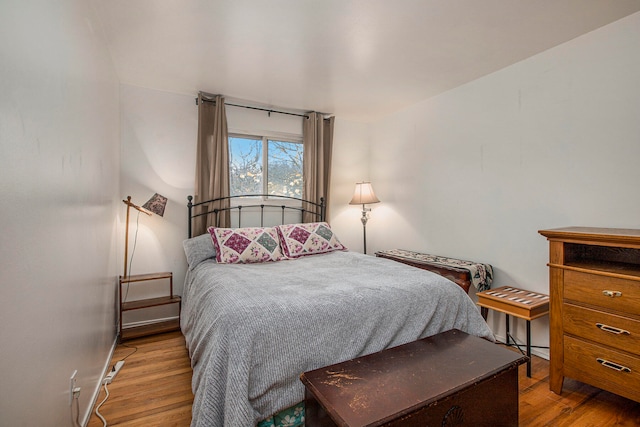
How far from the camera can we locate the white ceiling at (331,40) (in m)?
1.85

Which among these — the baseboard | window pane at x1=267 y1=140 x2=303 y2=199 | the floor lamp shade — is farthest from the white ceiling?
the baseboard

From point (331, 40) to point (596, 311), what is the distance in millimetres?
2432

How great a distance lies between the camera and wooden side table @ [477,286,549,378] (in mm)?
2108

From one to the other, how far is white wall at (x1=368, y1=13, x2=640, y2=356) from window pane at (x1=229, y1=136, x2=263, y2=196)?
181 cm

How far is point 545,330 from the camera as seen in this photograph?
2.39 m

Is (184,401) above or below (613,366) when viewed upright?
below

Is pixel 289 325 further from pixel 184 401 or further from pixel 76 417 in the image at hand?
pixel 76 417

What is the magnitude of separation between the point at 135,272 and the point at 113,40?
2.04 metres

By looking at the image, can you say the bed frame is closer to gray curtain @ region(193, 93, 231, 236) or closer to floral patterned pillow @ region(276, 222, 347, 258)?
gray curtain @ region(193, 93, 231, 236)

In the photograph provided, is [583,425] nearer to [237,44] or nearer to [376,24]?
[376,24]

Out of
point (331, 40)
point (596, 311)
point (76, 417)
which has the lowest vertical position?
point (76, 417)

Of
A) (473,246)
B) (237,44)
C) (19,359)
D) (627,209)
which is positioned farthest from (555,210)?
(19,359)

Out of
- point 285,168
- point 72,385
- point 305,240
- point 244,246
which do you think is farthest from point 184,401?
point 285,168

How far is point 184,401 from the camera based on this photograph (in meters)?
1.84
